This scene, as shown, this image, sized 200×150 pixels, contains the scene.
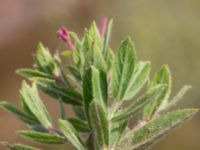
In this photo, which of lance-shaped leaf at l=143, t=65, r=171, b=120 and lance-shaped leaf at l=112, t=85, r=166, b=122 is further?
lance-shaped leaf at l=143, t=65, r=171, b=120

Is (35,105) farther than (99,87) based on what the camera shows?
Yes

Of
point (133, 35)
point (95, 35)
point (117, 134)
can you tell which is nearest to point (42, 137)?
point (117, 134)

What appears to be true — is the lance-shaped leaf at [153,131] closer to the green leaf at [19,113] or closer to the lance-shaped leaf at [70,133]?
the lance-shaped leaf at [70,133]

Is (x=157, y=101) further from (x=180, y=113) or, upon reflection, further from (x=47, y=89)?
(x=47, y=89)

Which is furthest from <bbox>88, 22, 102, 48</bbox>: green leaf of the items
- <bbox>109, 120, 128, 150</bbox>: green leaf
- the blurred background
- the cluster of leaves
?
the blurred background

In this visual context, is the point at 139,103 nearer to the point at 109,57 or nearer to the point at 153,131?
the point at 153,131

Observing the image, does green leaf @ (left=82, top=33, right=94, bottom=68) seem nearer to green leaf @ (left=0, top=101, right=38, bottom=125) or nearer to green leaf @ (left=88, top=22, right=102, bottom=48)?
green leaf @ (left=88, top=22, right=102, bottom=48)

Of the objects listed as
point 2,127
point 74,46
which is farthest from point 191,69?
point 74,46
